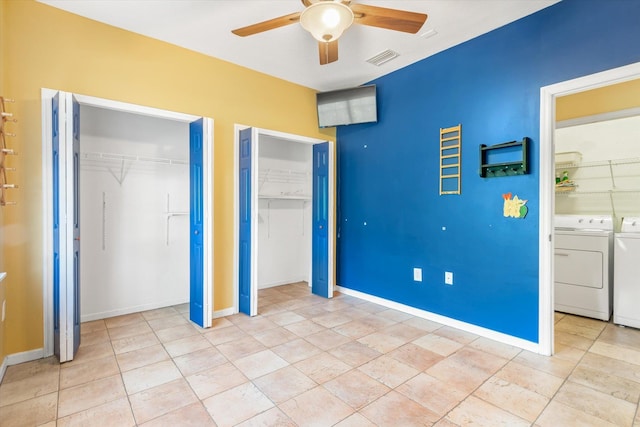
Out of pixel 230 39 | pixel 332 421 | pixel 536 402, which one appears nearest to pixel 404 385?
pixel 332 421

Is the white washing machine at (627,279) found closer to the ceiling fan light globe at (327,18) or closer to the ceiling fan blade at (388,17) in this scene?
the ceiling fan blade at (388,17)

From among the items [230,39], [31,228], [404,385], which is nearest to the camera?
[404,385]

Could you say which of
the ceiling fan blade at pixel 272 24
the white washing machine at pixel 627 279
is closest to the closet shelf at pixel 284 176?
the ceiling fan blade at pixel 272 24

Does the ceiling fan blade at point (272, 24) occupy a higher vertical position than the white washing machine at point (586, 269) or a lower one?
higher

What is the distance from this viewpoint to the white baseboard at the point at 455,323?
106 inches

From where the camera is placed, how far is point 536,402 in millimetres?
1949

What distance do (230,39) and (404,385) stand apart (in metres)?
3.43

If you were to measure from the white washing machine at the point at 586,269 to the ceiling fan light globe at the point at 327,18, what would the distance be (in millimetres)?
3424

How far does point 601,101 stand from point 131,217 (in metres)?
5.58

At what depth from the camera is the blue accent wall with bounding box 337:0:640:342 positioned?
244 cm

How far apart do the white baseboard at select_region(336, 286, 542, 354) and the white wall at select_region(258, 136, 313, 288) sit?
1142 mm

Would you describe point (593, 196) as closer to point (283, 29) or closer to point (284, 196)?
point (284, 196)

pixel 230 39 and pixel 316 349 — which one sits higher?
pixel 230 39

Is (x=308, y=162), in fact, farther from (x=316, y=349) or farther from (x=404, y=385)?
(x=404, y=385)
